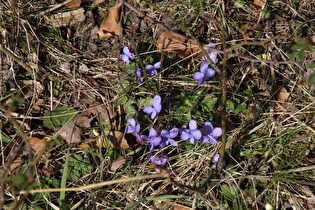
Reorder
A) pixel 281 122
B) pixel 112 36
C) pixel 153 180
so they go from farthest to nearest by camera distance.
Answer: pixel 112 36
pixel 281 122
pixel 153 180

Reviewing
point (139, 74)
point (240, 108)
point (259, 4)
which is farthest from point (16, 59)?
point (259, 4)

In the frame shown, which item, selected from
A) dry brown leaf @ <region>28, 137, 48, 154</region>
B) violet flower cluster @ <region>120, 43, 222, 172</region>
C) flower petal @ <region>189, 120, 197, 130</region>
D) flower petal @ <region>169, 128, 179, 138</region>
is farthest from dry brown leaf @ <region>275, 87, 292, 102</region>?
dry brown leaf @ <region>28, 137, 48, 154</region>

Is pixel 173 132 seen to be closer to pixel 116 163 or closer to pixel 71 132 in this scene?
pixel 116 163

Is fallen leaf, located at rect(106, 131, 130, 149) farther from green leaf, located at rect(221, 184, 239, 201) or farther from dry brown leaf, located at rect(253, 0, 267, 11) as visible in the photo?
dry brown leaf, located at rect(253, 0, 267, 11)

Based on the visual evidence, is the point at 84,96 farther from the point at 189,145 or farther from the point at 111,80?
the point at 189,145

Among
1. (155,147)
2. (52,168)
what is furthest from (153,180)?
(52,168)

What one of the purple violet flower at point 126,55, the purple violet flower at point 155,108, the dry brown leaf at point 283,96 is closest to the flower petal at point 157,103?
the purple violet flower at point 155,108

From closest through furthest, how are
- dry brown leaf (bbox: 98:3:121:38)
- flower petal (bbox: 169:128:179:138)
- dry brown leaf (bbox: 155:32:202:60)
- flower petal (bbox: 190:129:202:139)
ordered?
flower petal (bbox: 190:129:202:139)
flower petal (bbox: 169:128:179:138)
dry brown leaf (bbox: 155:32:202:60)
dry brown leaf (bbox: 98:3:121:38)

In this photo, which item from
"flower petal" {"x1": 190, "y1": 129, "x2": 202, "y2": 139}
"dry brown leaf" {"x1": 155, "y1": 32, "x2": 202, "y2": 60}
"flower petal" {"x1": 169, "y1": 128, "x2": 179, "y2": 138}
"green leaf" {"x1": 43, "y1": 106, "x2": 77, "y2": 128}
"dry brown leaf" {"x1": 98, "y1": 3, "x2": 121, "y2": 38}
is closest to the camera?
"flower petal" {"x1": 190, "y1": 129, "x2": 202, "y2": 139}

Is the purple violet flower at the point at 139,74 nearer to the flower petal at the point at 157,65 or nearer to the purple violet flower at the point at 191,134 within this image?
the flower petal at the point at 157,65
